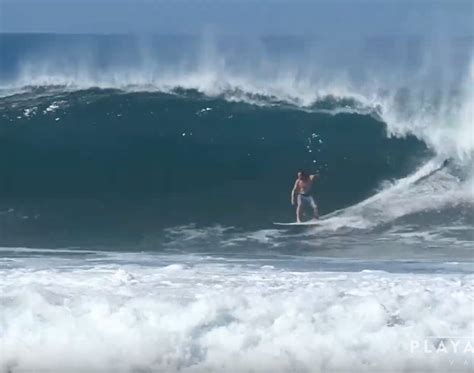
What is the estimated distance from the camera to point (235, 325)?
6391mm

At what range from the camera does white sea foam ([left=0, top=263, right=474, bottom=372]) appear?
6281mm

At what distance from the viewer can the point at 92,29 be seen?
24.0ft

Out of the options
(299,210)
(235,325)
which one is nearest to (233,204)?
(299,210)

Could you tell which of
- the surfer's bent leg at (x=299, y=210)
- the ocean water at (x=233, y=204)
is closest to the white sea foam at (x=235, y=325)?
the ocean water at (x=233, y=204)

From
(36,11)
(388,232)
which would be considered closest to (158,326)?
(388,232)

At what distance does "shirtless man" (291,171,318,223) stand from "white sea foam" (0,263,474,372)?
24.8 inches

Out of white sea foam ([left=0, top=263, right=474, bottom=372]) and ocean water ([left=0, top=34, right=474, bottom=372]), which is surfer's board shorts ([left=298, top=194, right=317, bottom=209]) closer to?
ocean water ([left=0, top=34, right=474, bottom=372])

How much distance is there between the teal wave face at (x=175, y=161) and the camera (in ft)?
23.8

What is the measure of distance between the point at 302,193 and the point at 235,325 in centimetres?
123

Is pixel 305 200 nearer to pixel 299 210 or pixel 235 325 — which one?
pixel 299 210

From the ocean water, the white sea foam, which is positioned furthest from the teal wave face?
the white sea foam

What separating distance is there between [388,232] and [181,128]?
5.27 feet

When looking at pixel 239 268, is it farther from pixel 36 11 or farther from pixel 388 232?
pixel 36 11

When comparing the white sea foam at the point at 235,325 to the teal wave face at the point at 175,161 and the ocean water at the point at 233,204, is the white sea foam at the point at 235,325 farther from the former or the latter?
the teal wave face at the point at 175,161
